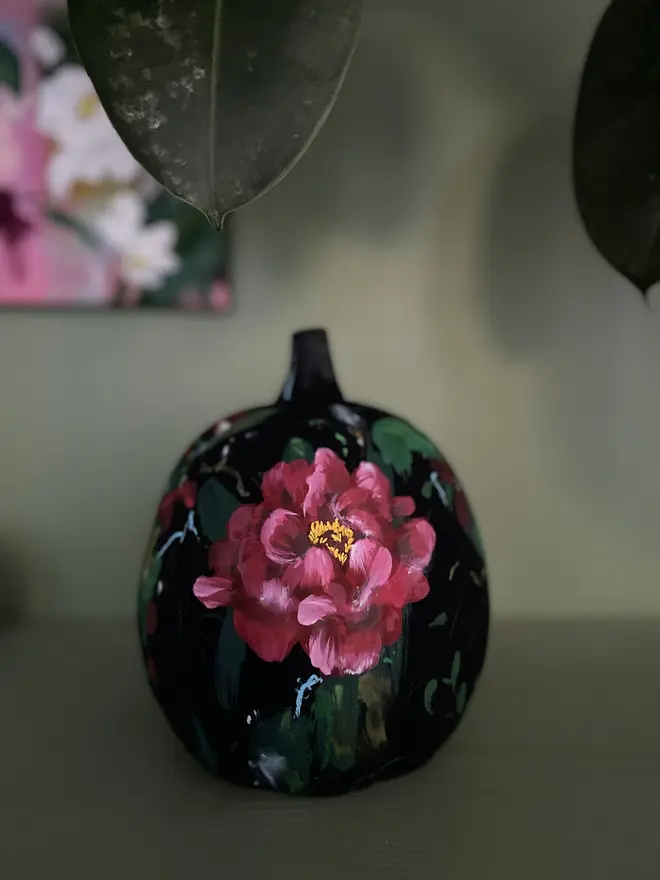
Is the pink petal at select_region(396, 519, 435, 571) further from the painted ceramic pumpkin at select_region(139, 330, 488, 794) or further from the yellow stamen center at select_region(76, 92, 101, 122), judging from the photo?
the yellow stamen center at select_region(76, 92, 101, 122)

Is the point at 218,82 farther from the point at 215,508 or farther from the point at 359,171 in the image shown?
the point at 359,171

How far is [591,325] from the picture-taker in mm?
892

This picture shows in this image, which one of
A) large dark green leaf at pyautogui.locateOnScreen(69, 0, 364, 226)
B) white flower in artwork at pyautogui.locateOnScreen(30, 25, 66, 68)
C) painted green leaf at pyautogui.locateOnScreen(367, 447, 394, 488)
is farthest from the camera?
white flower in artwork at pyautogui.locateOnScreen(30, 25, 66, 68)

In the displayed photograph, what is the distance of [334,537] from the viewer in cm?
52

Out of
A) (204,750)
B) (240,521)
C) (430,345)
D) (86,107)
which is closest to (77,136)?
(86,107)

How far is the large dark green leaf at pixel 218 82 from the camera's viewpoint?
0.45m

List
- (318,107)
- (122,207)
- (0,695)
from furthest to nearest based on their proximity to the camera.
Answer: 1. (122,207)
2. (0,695)
3. (318,107)

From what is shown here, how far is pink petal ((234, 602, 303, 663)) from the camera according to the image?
51 cm

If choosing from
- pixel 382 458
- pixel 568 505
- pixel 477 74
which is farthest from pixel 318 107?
pixel 568 505

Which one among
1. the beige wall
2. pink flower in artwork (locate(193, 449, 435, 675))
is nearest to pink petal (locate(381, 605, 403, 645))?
pink flower in artwork (locate(193, 449, 435, 675))

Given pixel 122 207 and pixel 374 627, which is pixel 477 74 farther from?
pixel 374 627

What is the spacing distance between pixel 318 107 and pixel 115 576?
0.63m

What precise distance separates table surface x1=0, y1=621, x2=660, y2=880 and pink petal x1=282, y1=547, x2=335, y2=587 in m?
0.16

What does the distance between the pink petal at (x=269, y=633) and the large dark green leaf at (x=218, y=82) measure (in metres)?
0.24
